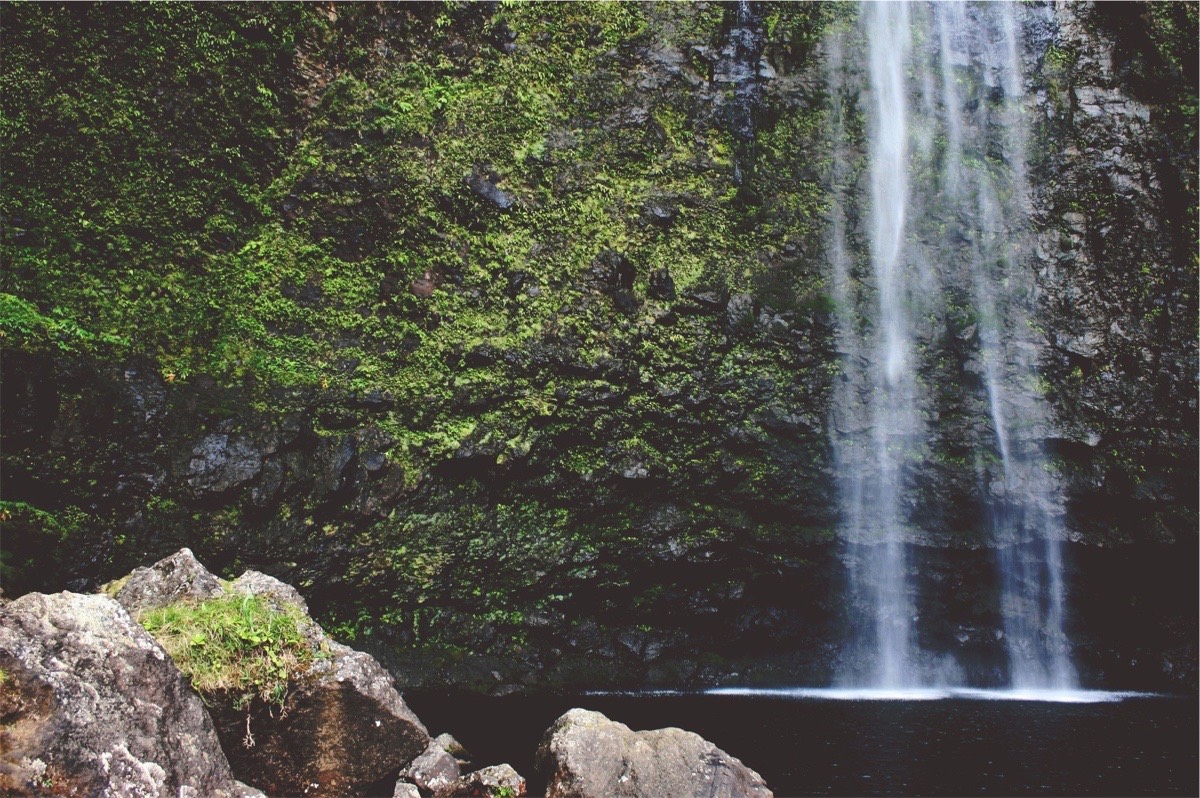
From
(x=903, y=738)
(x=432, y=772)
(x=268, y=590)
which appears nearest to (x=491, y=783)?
(x=432, y=772)

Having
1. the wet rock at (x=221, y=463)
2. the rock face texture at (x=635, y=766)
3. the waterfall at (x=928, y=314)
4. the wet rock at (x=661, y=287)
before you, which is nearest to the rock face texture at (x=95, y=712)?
the rock face texture at (x=635, y=766)

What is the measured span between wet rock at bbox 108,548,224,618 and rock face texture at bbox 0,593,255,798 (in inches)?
62.3

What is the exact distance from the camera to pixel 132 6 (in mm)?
8867

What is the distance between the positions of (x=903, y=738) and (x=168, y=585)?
597 cm

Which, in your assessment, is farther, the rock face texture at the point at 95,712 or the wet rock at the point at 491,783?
the wet rock at the point at 491,783

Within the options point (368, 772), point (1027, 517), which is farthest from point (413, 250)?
point (1027, 517)

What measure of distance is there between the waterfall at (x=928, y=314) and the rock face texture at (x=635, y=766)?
5.86 m

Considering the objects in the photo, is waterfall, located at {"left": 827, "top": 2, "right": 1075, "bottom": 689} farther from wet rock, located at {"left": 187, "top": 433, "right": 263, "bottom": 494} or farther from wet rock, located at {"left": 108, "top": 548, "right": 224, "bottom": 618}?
wet rock, located at {"left": 108, "top": 548, "right": 224, "bottom": 618}

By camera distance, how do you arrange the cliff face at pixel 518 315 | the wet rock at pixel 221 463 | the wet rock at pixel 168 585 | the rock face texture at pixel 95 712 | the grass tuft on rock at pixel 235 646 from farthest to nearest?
the cliff face at pixel 518 315 < the wet rock at pixel 221 463 < the wet rock at pixel 168 585 < the grass tuft on rock at pixel 235 646 < the rock face texture at pixel 95 712

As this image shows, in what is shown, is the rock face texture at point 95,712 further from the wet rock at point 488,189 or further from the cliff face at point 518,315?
the wet rock at point 488,189

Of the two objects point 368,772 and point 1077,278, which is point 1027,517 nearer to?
point 1077,278

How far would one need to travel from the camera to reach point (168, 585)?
470 centimetres

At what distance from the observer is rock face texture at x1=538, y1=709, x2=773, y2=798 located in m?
4.46

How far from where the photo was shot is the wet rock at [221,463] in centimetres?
822
